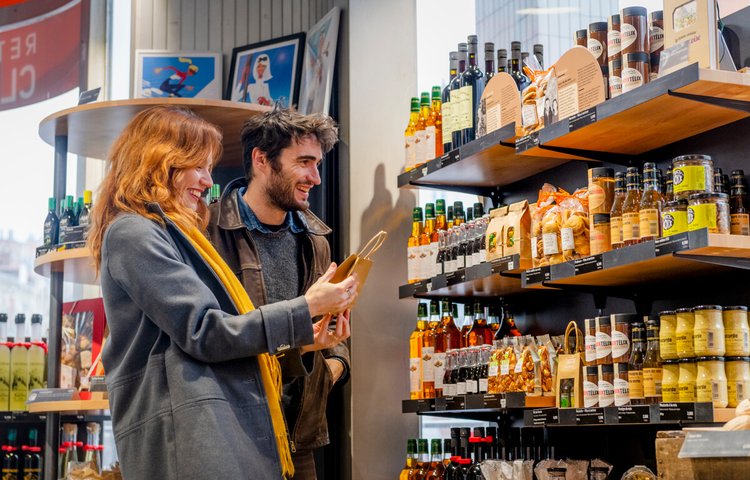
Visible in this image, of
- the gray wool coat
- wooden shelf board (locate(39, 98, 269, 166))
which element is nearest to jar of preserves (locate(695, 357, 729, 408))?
the gray wool coat

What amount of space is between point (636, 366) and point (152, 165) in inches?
61.2

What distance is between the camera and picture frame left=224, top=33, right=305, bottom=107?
5.29 m

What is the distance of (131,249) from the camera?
2480mm

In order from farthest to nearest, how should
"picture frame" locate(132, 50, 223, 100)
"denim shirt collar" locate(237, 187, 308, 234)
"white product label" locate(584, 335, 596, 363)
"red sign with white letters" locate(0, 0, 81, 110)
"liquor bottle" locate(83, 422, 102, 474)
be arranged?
1. "red sign with white letters" locate(0, 0, 81, 110)
2. "picture frame" locate(132, 50, 223, 100)
3. "liquor bottle" locate(83, 422, 102, 474)
4. "denim shirt collar" locate(237, 187, 308, 234)
5. "white product label" locate(584, 335, 596, 363)

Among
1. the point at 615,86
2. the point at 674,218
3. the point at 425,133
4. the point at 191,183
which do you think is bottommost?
the point at 674,218

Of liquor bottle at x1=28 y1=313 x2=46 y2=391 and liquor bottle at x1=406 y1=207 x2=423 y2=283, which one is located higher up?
liquor bottle at x1=406 y1=207 x2=423 y2=283

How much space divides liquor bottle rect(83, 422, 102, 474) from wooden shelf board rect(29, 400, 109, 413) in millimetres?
322

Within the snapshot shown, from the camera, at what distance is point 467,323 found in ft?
14.3

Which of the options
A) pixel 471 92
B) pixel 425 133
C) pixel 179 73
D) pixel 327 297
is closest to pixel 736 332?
pixel 327 297

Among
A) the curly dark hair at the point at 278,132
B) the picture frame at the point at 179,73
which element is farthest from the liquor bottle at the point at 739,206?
the picture frame at the point at 179,73

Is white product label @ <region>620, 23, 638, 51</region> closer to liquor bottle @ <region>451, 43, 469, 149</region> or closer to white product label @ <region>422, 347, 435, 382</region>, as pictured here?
liquor bottle @ <region>451, 43, 469, 149</region>

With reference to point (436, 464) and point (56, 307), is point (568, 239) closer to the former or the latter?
point (436, 464)

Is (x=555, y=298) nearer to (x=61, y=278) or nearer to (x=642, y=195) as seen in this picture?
(x=642, y=195)

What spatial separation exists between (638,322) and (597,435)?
0.81 metres
